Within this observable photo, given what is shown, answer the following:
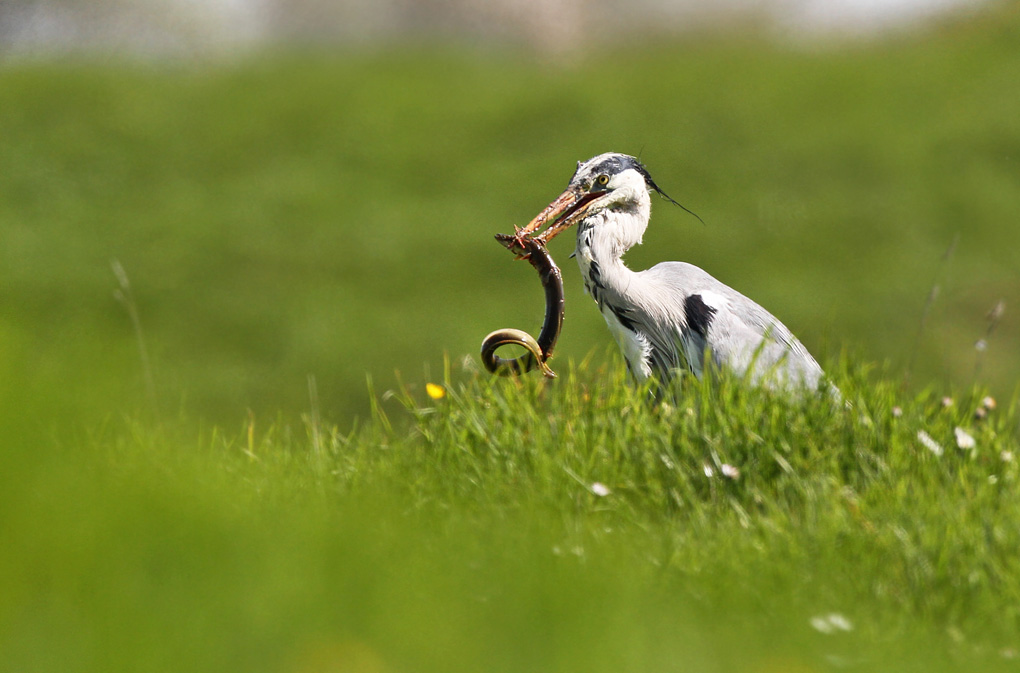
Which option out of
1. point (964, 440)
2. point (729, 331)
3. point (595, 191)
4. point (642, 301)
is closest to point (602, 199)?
point (595, 191)

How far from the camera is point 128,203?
37.1ft

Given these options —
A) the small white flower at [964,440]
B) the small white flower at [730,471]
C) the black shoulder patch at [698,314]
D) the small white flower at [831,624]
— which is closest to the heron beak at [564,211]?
the black shoulder patch at [698,314]

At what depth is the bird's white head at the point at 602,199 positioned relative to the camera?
15.0ft

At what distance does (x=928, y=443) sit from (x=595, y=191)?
73.6 inches

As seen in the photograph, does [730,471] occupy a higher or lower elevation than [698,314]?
lower

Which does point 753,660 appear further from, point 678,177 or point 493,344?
point 678,177

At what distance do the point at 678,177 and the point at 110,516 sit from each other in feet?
30.0

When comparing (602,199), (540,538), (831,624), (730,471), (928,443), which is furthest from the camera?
(602,199)

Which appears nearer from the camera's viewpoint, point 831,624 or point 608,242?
point 831,624

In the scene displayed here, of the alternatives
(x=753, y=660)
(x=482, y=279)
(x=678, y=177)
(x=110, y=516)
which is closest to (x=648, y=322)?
(x=753, y=660)

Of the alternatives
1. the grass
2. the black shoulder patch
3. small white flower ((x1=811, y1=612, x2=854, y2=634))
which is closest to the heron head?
the black shoulder patch

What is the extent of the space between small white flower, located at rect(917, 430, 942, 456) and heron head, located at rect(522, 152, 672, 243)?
1.68 meters

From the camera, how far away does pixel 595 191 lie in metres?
4.60

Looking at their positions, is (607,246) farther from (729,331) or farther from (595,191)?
(729,331)
